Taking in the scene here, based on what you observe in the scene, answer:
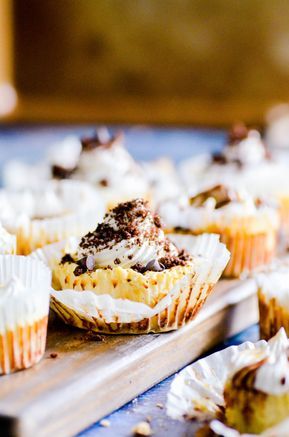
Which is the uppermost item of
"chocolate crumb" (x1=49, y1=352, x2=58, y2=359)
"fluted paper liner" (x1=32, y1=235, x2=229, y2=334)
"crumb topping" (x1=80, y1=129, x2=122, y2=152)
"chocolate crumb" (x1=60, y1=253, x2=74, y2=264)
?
"crumb topping" (x1=80, y1=129, x2=122, y2=152)

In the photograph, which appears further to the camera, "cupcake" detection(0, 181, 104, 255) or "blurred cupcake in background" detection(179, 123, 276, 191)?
"blurred cupcake in background" detection(179, 123, 276, 191)

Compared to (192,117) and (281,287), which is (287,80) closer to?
(192,117)

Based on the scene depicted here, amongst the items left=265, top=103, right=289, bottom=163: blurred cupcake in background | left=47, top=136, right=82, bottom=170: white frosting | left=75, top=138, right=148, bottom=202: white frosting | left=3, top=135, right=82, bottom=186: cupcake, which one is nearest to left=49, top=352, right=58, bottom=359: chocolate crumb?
left=3, top=135, right=82, bottom=186: cupcake

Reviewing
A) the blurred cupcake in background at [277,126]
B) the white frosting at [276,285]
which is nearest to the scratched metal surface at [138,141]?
the blurred cupcake in background at [277,126]

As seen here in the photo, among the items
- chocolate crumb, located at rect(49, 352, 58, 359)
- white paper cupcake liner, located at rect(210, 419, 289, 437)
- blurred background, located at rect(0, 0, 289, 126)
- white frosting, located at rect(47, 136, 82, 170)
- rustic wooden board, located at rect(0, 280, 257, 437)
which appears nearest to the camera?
white paper cupcake liner, located at rect(210, 419, 289, 437)

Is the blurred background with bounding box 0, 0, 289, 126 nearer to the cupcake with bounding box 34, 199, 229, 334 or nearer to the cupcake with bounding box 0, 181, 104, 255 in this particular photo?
the cupcake with bounding box 0, 181, 104, 255

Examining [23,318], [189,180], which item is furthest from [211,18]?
[23,318]
